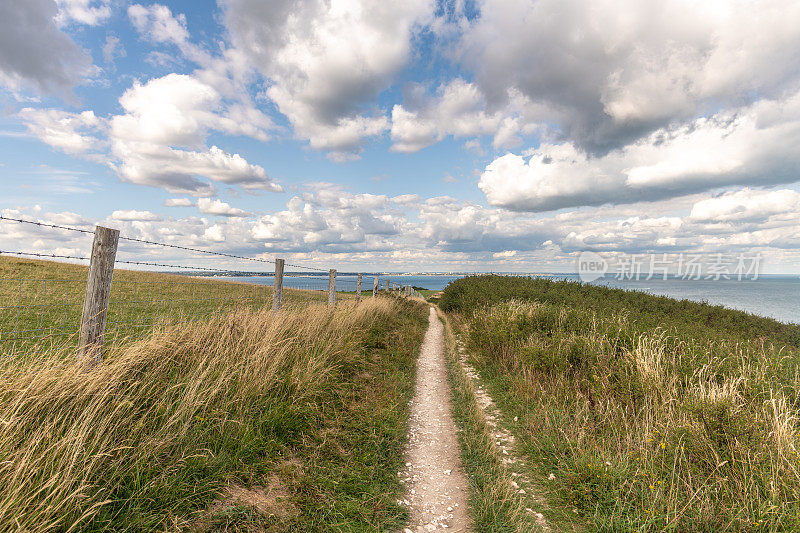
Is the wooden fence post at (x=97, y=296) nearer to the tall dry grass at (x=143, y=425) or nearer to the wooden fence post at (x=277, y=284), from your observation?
the tall dry grass at (x=143, y=425)

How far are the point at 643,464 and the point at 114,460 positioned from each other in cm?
608

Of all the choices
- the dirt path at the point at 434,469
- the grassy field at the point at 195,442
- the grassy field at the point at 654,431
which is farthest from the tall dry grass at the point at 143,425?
the grassy field at the point at 654,431

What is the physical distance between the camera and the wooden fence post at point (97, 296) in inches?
159

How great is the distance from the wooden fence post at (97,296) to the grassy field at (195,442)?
22cm

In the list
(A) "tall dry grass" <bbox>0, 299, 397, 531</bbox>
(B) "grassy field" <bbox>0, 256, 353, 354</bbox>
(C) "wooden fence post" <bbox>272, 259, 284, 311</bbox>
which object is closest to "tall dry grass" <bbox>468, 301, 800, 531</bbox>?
(A) "tall dry grass" <bbox>0, 299, 397, 531</bbox>

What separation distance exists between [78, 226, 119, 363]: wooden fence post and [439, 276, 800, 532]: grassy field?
6008 mm

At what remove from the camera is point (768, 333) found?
16734mm

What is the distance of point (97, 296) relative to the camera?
4.14 m

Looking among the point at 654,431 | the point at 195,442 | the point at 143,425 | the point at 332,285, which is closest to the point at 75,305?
the point at 332,285

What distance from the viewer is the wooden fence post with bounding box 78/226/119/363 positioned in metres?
4.05

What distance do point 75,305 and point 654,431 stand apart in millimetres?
13846

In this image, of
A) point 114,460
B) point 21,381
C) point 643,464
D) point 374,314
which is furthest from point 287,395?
point 374,314

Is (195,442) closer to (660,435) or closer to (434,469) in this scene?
(434,469)

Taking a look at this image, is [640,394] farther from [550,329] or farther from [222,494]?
[222,494]
